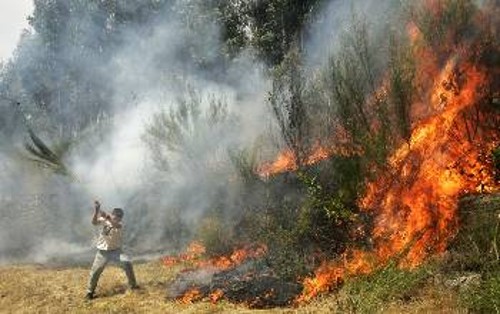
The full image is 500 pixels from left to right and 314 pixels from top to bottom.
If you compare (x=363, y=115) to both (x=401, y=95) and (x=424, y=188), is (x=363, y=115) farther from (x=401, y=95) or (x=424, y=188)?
(x=424, y=188)

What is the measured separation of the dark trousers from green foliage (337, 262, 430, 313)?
14.1 ft

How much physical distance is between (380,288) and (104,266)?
5.82 m

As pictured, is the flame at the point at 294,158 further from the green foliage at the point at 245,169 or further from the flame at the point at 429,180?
the flame at the point at 429,180

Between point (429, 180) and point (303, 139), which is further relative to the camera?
point (303, 139)

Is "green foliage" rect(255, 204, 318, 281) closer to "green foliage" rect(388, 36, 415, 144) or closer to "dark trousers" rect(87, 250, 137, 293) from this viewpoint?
"dark trousers" rect(87, 250, 137, 293)

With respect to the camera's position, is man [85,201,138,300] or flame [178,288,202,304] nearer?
flame [178,288,202,304]

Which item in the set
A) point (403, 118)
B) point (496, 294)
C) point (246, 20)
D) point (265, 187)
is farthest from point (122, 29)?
point (496, 294)

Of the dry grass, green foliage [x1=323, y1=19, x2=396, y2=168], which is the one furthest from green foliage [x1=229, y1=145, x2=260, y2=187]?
the dry grass

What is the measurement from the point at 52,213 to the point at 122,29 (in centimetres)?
1365

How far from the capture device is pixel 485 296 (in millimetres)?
Result: 6926

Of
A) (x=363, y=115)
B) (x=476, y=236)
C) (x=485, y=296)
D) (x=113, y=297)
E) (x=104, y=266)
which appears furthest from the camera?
(x=363, y=115)

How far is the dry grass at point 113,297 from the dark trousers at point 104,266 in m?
0.24

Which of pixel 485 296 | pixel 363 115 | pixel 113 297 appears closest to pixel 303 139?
pixel 363 115

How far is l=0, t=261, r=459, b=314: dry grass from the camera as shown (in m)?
8.35
